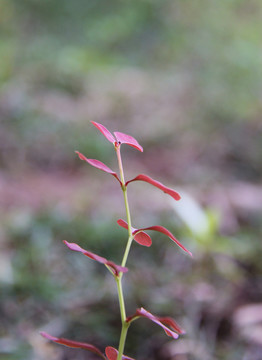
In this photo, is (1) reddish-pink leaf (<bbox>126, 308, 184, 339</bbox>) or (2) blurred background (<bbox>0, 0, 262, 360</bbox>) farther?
(2) blurred background (<bbox>0, 0, 262, 360</bbox>)

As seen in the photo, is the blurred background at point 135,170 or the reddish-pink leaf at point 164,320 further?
the blurred background at point 135,170

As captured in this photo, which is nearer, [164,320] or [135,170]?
[164,320]

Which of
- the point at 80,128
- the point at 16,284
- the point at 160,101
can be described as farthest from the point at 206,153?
the point at 16,284

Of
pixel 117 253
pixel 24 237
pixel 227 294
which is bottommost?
pixel 24 237

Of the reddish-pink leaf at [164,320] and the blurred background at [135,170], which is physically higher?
the reddish-pink leaf at [164,320]

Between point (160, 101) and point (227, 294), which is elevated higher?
point (227, 294)

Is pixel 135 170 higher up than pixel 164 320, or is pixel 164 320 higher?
pixel 164 320

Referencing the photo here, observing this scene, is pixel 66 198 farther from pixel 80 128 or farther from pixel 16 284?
pixel 80 128

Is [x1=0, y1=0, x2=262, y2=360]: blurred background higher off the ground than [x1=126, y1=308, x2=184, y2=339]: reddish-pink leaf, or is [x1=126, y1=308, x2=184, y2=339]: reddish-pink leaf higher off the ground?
[x1=126, y1=308, x2=184, y2=339]: reddish-pink leaf
